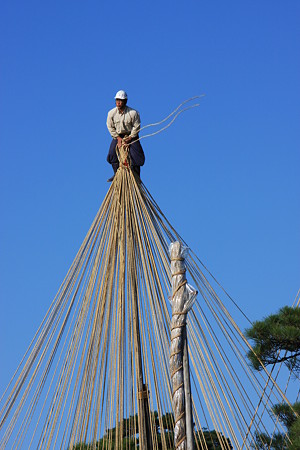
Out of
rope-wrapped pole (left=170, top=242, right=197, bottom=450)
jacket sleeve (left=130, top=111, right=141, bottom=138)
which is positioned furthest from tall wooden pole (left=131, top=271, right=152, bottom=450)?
rope-wrapped pole (left=170, top=242, right=197, bottom=450)

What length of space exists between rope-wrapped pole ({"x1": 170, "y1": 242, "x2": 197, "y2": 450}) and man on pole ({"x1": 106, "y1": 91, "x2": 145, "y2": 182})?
1.92 metres

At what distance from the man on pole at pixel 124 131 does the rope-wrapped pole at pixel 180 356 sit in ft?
6.29

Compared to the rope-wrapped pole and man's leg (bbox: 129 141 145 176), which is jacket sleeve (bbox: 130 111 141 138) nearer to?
man's leg (bbox: 129 141 145 176)

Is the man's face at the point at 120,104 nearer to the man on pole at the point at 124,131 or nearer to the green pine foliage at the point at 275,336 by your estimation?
the man on pole at the point at 124,131

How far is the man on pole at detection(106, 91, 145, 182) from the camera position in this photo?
548 cm

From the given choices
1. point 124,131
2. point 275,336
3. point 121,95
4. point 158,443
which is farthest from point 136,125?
point 158,443

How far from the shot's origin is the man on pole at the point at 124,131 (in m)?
5.48

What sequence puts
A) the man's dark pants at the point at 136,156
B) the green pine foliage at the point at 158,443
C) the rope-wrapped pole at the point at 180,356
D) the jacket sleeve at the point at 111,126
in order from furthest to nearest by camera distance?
the jacket sleeve at the point at 111,126 → the man's dark pants at the point at 136,156 → the green pine foliage at the point at 158,443 → the rope-wrapped pole at the point at 180,356

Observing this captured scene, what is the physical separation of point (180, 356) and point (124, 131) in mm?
2391

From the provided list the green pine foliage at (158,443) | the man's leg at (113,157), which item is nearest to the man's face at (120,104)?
the man's leg at (113,157)

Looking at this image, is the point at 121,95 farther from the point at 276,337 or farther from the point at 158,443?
the point at 158,443

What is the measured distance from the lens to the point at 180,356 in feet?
11.4

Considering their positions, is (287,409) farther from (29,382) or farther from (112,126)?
(112,126)

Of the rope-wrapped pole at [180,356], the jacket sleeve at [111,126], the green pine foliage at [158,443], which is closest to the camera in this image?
the rope-wrapped pole at [180,356]
